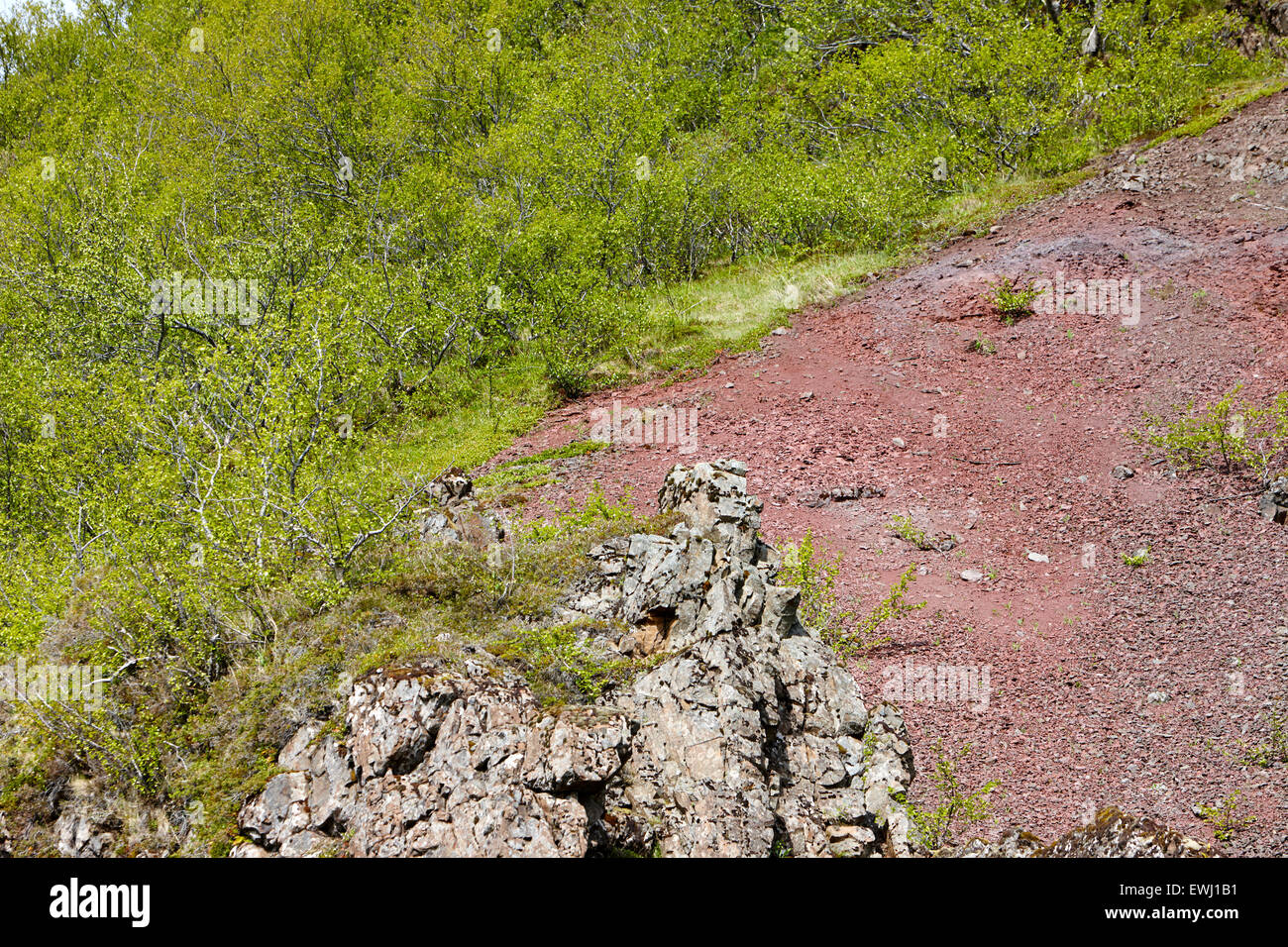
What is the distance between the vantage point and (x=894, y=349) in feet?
60.4

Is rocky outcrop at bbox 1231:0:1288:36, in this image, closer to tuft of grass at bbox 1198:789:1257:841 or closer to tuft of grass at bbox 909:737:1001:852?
tuft of grass at bbox 1198:789:1257:841

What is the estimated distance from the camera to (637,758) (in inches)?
292

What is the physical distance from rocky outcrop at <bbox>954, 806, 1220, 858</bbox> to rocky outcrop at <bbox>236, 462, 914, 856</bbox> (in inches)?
33.5

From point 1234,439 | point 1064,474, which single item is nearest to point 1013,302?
point 1064,474

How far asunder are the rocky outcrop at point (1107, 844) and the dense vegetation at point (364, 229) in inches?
244

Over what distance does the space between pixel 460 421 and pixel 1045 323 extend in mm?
12546

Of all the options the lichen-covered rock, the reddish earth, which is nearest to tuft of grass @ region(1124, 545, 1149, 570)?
the reddish earth

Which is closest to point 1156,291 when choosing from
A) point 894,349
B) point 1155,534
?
point 894,349

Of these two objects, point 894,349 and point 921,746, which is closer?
point 921,746

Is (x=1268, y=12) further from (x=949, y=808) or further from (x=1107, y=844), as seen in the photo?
(x=1107, y=844)

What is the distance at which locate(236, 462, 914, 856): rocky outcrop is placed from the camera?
6.50m

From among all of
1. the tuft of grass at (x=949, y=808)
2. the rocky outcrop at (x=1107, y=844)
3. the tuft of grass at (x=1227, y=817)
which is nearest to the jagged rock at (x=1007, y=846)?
the rocky outcrop at (x=1107, y=844)

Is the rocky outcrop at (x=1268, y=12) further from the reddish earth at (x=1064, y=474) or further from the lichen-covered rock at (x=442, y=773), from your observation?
the lichen-covered rock at (x=442, y=773)

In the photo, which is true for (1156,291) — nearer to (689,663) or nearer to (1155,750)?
(1155,750)
